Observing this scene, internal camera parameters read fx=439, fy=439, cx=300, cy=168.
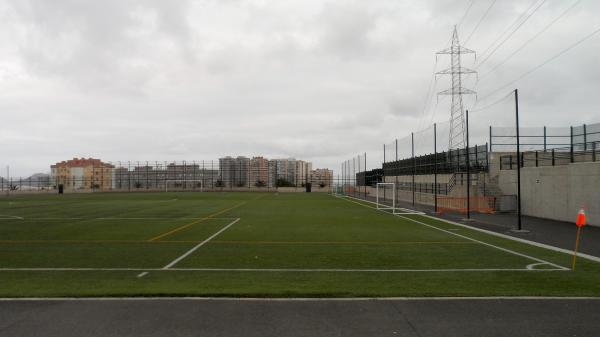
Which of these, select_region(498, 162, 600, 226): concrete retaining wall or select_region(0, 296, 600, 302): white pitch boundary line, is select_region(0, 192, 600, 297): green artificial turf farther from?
select_region(498, 162, 600, 226): concrete retaining wall

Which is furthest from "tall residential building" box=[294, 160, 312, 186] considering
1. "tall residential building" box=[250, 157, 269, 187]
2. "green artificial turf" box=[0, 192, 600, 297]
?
"green artificial turf" box=[0, 192, 600, 297]

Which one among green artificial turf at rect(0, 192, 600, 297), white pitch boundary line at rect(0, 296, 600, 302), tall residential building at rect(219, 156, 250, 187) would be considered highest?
tall residential building at rect(219, 156, 250, 187)

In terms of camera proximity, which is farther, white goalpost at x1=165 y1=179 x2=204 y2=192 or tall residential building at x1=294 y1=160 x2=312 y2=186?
tall residential building at x1=294 y1=160 x2=312 y2=186

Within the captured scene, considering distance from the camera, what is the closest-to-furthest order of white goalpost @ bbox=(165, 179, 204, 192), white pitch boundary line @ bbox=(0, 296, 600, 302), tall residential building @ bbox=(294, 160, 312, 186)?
white pitch boundary line @ bbox=(0, 296, 600, 302) < white goalpost @ bbox=(165, 179, 204, 192) < tall residential building @ bbox=(294, 160, 312, 186)

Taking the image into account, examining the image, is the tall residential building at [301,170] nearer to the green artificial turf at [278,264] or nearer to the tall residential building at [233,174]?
the tall residential building at [233,174]

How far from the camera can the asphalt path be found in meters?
5.89

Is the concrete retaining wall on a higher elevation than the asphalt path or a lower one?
higher

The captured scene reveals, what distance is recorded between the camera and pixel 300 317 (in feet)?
21.2

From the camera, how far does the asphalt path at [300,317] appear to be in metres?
5.89

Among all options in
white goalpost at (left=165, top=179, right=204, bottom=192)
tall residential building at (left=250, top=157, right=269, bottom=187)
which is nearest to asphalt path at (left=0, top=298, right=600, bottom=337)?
white goalpost at (left=165, top=179, right=204, bottom=192)

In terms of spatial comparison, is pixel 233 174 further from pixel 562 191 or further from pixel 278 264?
pixel 278 264

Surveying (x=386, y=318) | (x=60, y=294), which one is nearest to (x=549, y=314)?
(x=386, y=318)

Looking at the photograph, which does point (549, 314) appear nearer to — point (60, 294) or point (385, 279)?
point (385, 279)

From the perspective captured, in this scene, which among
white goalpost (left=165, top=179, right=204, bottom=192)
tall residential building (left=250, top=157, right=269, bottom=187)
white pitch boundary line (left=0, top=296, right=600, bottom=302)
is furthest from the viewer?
tall residential building (left=250, top=157, right=269, bottom=187)
